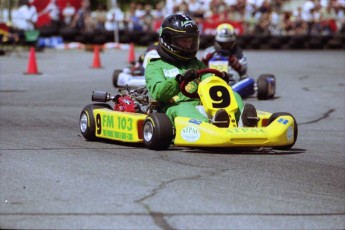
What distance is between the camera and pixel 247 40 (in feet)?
104

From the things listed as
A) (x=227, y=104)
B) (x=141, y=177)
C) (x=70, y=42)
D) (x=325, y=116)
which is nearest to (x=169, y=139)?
(x=227, y=104)

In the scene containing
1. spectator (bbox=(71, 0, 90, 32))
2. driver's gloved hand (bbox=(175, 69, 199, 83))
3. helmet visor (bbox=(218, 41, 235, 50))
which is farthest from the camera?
spectator (bbox=(71, 0, 90, 32))

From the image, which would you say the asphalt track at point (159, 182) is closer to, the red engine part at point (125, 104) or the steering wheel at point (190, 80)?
the red engine part at point (125, 104)

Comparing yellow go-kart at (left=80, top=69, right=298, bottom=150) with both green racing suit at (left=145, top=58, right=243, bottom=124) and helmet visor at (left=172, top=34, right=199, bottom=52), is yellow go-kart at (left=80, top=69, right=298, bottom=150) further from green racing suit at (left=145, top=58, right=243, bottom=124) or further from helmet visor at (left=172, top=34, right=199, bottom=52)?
helmet visor at (left=172, top=34, right=199, bottom=52)

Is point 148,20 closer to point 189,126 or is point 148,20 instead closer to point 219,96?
point 219,96

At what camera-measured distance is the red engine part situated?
29.2ft

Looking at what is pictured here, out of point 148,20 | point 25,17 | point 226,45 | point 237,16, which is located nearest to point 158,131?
point 226,45

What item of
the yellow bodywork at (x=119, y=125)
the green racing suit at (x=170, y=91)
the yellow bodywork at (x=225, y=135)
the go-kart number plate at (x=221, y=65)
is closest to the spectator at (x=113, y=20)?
the go-kart number plate at (x=221, y=65)

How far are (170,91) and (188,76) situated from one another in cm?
22

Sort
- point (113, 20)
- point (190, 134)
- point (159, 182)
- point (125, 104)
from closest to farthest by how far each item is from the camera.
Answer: point (159, 182) → point (190, 134) → point (125, 104) → point (113, 20)

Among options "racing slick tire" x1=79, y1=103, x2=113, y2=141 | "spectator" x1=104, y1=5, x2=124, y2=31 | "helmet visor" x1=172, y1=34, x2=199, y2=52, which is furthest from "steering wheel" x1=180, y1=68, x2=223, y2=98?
"spectator" x1=104, y1=5, x2=124, y2=31

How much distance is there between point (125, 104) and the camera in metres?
8.99

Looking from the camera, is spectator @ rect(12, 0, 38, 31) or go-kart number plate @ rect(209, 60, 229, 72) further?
spectator @ rect(12, 0, 38, 31)

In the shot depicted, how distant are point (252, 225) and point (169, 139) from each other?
285 centimetres
